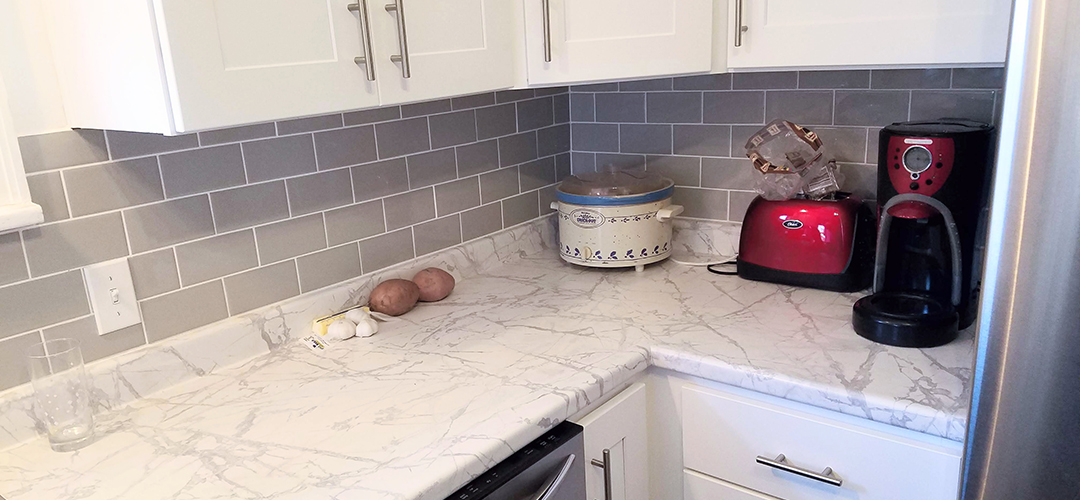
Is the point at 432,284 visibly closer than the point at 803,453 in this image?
No

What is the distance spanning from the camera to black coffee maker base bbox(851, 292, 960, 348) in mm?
1323

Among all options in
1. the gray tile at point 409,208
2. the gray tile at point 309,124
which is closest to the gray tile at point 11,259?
the gray tile at point 309,124

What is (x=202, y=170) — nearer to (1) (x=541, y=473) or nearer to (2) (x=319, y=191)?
(2) (x=319, y=191)

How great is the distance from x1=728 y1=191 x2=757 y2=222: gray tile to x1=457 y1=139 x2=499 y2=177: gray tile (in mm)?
593

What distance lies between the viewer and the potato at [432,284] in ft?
5.57

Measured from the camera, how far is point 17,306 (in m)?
1.17

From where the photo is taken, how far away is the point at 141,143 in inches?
49.9

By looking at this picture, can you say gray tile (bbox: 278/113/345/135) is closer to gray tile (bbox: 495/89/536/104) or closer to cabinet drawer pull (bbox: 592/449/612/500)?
gray tile (bbox: 495/89/536/104)

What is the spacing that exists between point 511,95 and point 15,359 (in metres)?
1.20

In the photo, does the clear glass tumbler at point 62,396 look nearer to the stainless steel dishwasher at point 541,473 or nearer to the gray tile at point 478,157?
the stainless steel dishwasher at point 541,473

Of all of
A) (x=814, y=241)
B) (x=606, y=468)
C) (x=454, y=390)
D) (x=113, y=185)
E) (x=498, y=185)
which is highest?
(x=113, y=185)

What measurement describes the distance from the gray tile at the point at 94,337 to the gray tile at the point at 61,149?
25 centimetres

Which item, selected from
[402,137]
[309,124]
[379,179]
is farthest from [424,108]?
[309,124]

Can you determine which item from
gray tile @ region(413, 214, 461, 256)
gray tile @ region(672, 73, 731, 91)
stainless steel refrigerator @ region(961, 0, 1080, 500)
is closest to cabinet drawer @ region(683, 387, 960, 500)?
stainless steel refrigerator @ region(961, 0, 1080, 500)
